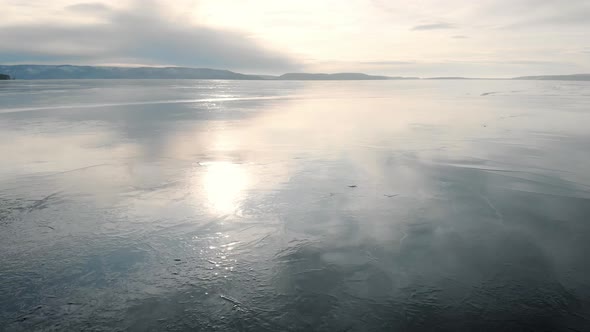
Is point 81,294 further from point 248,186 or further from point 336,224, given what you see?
point 248,186

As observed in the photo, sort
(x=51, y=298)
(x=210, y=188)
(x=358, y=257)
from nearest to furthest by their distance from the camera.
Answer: (x=51, y=298) → (x=358, y=257) → (x=210, y=188)

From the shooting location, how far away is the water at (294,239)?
4949 millimetres

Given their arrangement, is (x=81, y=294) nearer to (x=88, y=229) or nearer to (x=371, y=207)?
(x=88, y=229)

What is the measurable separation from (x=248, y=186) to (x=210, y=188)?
37.1 inches

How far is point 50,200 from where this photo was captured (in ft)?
28.9

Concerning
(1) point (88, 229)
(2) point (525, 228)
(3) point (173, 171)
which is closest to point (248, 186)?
(3) point (173, 171)

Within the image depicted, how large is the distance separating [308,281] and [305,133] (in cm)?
1379

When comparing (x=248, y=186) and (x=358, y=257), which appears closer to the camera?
(x=358, y=257)

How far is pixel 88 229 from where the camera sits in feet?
24.2

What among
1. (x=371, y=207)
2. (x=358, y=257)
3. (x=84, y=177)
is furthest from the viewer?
(x=84, y=177)

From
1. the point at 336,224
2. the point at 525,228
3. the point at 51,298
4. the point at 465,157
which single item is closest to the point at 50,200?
the point at 51,298

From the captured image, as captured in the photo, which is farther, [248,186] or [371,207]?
[248,186]

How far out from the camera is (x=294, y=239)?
7.04 metres

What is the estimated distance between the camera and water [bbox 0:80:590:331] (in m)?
4.95
